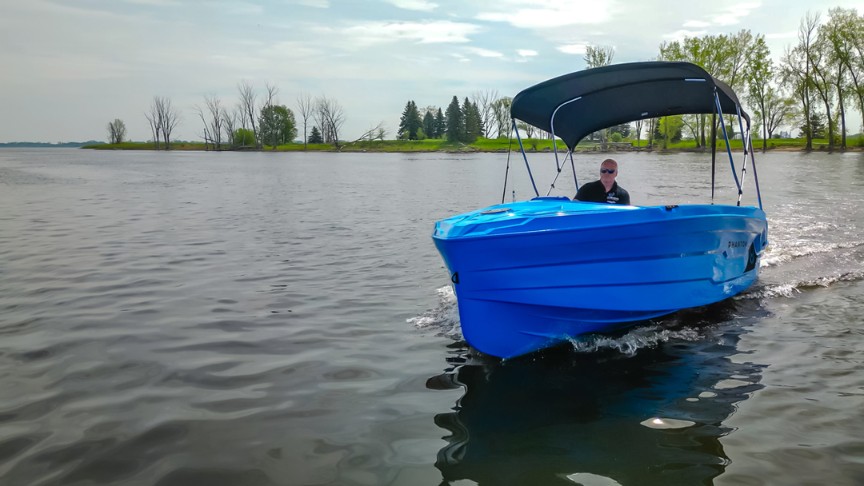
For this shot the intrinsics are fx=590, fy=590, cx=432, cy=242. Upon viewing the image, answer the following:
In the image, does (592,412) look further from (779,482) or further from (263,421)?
(263,421)

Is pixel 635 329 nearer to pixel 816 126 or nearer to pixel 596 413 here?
pixel 596 413

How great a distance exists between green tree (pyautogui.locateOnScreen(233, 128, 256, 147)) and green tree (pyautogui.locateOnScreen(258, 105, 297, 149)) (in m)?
4.97

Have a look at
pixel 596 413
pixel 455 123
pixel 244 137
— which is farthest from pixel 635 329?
pixel 244 137

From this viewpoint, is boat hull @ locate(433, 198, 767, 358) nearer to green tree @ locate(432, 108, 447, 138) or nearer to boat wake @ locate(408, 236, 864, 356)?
boat wake @ locate(408, 236, 864, 356)

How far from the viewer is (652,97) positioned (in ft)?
29.0

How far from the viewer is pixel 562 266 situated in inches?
232

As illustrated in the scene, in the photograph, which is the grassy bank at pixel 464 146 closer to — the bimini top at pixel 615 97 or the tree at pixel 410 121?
the tree at pixel 410 121

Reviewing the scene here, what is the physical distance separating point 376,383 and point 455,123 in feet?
390

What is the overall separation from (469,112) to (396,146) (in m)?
17.6

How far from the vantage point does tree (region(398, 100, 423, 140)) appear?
5039 inches

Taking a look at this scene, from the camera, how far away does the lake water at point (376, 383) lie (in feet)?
12.9

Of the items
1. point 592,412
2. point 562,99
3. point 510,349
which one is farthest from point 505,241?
point 562,99

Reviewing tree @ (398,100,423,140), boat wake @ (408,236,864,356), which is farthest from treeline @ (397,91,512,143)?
boat wake @ (408,236,864,356)

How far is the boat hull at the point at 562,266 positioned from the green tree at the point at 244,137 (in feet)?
462
